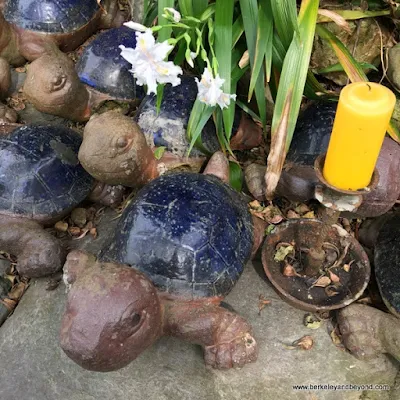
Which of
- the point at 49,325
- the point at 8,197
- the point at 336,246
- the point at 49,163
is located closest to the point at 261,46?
the point at 336,246

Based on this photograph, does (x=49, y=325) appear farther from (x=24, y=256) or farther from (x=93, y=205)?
(x=93, y=205)

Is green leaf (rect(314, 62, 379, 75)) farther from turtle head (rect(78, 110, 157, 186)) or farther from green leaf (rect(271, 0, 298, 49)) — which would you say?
turtle head (rect(78, 110, 157, 186))

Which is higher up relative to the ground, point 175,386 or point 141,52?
point 141,52

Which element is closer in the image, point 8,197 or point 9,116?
point 8,197

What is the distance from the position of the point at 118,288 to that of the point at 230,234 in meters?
0.58

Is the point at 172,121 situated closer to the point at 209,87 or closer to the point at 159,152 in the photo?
the point at 159,152

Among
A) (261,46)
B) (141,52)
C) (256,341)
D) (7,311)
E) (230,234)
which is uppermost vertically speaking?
(141,52)

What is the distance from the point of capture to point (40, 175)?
203 cm

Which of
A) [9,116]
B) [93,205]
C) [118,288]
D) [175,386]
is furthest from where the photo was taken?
[9,116]

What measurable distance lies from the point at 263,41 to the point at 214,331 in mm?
1152

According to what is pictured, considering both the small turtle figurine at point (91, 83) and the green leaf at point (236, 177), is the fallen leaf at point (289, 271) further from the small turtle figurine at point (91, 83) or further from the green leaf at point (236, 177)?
the small turtle figurine at point (91, 83)

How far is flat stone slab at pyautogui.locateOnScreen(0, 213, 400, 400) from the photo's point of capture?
5.44 feet

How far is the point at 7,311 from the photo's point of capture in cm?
197

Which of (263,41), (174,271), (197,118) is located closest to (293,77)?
(263,41)
